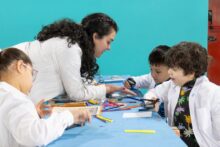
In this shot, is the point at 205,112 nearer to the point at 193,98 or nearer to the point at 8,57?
the point at 193,98

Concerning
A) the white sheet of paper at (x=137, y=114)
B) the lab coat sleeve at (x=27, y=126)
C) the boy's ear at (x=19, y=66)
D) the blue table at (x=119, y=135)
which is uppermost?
the boy's ear at (x=19, y=66)

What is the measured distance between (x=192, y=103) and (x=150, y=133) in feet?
1.45

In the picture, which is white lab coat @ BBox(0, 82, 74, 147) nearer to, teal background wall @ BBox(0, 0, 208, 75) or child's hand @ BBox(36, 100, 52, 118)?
child's hand @ BBox(36, 100, 52, 118)

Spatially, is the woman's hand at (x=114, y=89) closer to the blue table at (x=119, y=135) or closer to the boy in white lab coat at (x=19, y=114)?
the blue table at (x=119, y=135)

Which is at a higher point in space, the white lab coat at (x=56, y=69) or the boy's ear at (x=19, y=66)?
the boy's ear at (x=19, y=66)

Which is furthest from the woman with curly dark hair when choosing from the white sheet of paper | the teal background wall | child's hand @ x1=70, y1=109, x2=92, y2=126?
the teal background wall

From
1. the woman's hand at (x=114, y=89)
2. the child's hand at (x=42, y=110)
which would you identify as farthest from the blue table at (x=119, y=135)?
the woman's hand at (x=114, y=89)

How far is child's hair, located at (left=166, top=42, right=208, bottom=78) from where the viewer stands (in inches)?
64.2

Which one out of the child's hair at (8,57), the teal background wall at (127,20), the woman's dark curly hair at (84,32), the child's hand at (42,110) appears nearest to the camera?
the child's hair at (8,57)

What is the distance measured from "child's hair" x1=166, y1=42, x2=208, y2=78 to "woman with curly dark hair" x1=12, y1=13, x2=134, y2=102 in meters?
0.46

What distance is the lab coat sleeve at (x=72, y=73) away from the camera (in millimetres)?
1741

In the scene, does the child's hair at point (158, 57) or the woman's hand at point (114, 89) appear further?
the child's hair at point (158, 57)

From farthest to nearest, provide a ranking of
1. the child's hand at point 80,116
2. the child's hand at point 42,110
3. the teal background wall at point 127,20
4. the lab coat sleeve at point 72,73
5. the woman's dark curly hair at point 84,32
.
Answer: the teal background wall at point 127,20
the woman's dark curly hair at point 84,32
the lab coat sleeve at point 72,73
the child's hand at point 42,110
the child's hand at point 80,116

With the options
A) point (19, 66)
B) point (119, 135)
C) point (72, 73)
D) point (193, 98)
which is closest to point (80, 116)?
point (119, 135)
